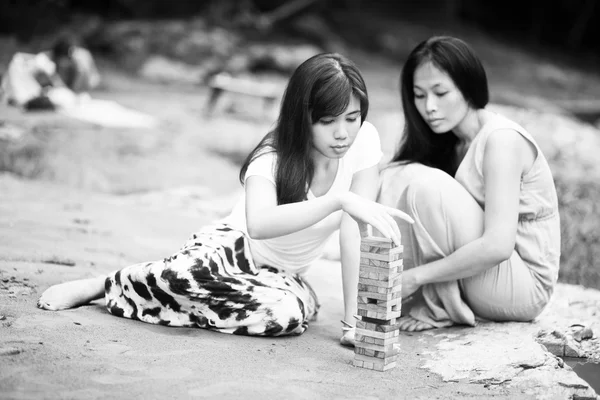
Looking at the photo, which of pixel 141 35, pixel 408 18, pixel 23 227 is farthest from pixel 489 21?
pixel 23 227

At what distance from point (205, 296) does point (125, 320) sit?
1.12 feet

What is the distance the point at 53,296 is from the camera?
2.91m

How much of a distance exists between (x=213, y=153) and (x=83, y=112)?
1712mm

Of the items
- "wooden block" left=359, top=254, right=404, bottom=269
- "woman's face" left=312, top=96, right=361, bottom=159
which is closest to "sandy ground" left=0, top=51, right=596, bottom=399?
"wooden block" left=359, top=254, right=404, bottom=269

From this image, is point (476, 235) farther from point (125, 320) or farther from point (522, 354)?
point (125, 320)

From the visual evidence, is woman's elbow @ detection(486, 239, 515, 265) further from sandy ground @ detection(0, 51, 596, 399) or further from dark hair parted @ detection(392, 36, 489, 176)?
dark hair parted @ detection(392, 36, 489, 176)

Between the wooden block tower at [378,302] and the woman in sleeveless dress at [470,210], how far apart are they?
20.8 inches

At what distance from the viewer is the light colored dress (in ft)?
10.0

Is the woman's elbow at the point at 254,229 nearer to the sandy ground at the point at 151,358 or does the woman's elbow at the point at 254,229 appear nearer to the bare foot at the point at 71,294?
the sandy ground at the point at 151,358

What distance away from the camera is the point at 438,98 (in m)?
3.19

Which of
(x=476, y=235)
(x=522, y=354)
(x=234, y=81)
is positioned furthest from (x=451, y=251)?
(x=234, y=81)

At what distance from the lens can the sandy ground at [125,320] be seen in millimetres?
2297

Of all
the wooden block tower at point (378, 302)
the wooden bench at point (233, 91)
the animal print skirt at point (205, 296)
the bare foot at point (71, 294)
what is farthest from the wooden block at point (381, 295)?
the wooden bench at point (233, 91)

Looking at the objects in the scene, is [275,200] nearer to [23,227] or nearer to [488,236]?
[488,236]
